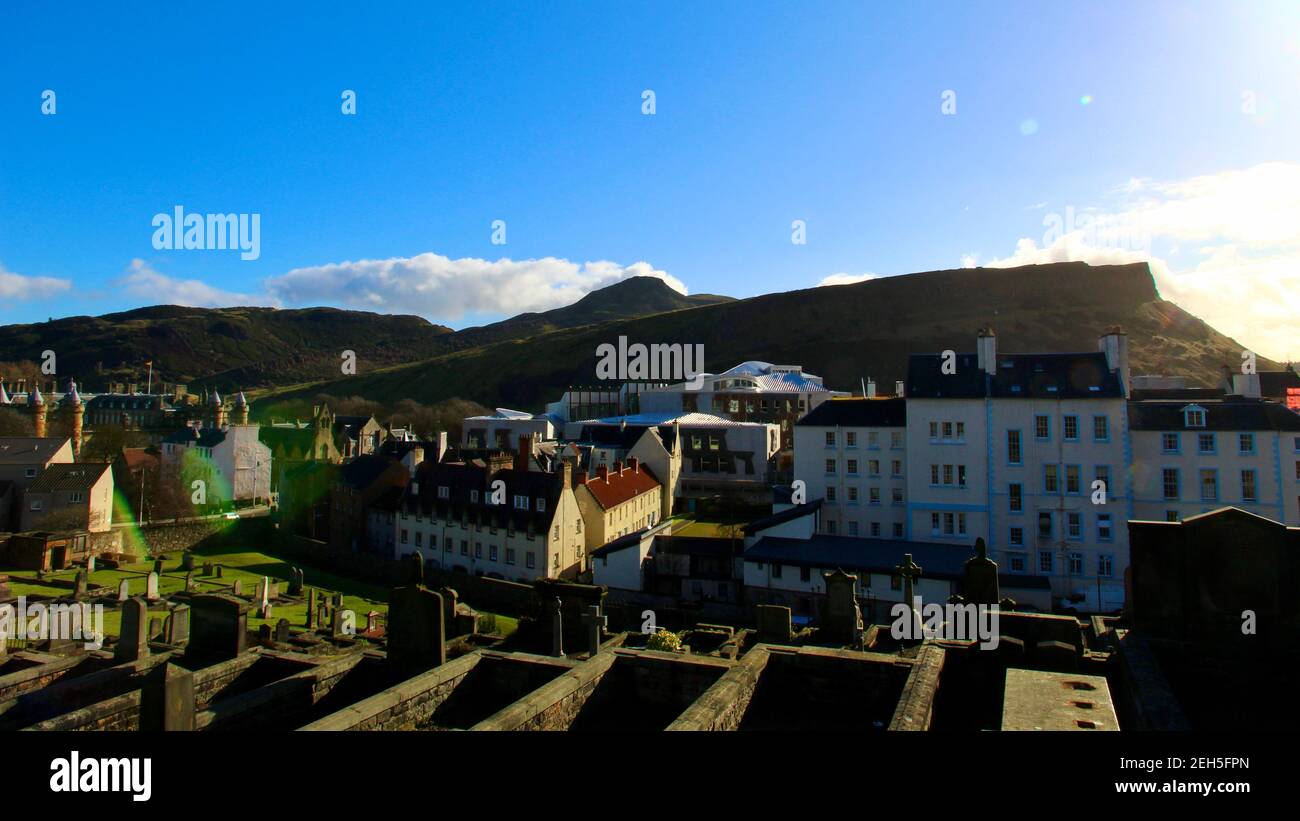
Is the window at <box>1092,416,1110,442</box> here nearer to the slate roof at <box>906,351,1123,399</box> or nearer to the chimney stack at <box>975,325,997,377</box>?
the slate roof at <box>906,351,1123,399</box>

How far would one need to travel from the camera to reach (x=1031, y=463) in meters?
40.4

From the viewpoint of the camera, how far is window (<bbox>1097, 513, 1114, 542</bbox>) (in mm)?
39031

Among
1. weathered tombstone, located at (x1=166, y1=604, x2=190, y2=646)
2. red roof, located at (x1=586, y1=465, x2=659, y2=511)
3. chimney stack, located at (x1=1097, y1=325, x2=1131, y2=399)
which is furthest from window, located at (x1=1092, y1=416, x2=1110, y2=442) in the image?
weathered tombstone, located at (x1=166, y1=604, x2=190, y2=646)

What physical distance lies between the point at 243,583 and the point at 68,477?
21117mm

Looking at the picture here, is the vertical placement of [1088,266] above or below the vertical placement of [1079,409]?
above

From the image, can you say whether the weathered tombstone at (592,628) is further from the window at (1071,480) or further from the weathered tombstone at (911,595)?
the window at (1071,480)

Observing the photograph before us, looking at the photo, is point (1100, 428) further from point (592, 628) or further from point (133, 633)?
point (133, 633)

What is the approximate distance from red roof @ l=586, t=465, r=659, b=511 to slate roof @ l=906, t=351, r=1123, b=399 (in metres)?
20.7

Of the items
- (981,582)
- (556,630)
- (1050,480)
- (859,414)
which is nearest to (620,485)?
(859,414)

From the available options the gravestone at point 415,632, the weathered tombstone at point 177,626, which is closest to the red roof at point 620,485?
the weathered tombstone at point 177,626

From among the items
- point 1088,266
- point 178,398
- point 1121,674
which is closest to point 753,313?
point 1088,266
